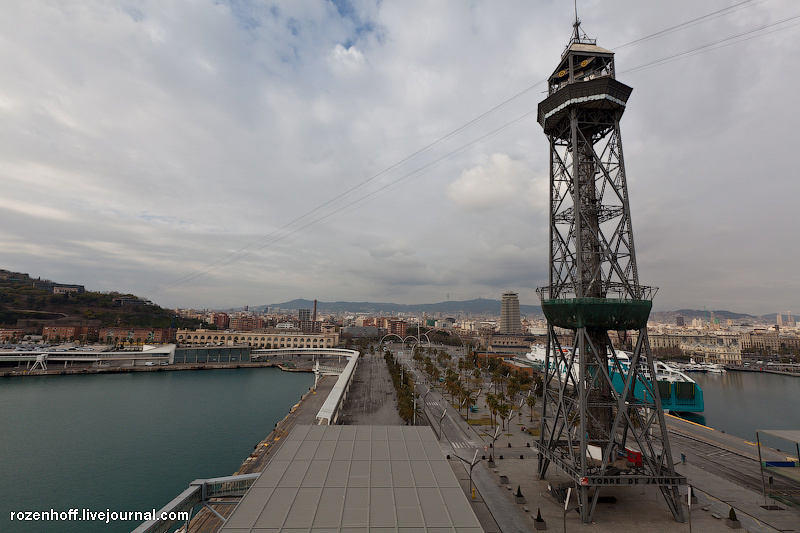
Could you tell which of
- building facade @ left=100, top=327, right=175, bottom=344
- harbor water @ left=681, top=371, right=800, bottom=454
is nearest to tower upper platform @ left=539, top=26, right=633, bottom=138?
harbor water @ left=681, top=371, right=800, bottom=454

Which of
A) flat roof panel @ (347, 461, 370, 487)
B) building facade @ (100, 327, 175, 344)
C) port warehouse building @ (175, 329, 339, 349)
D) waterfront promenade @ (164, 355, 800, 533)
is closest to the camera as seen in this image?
flat roof panel @ (347, 461, 370, 487)

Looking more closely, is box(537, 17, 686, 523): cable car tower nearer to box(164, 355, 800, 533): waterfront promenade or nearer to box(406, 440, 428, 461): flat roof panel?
box(164, 355, 800, 533): waterfront promenade

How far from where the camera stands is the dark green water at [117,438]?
26500 mm

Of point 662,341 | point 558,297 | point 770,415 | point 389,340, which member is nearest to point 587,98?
point 558,297

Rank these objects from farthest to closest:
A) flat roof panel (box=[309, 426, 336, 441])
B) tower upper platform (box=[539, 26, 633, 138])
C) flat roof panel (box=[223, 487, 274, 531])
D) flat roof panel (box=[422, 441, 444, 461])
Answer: tower upper platform (box=[539, 26, 633, 138])
flat roof panel (box=[309, 426, 336, 441])
flat roof panel (box=[422, 441, 444, 461])
flat roof panel (box=[223, 487, 274, 531])

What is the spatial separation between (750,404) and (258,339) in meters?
131

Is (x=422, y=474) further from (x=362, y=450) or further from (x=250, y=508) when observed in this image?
(x=250, y=508)

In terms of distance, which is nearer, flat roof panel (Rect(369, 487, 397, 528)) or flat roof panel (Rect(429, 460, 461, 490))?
flat roof panel (Rect(369, 487, 397, 528))

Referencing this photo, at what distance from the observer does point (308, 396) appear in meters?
56.6

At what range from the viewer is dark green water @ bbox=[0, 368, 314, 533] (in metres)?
26.5

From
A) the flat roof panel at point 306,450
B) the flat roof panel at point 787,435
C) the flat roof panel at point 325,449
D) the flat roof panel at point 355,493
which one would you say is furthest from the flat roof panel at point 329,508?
the flat roof panel at point 787,435

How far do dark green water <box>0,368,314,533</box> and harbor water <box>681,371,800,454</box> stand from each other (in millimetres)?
60014

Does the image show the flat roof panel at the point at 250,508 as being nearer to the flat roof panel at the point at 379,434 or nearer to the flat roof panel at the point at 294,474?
the flat roof panel at the point at 294,474

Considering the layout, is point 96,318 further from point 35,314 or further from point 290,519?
point 290,519
